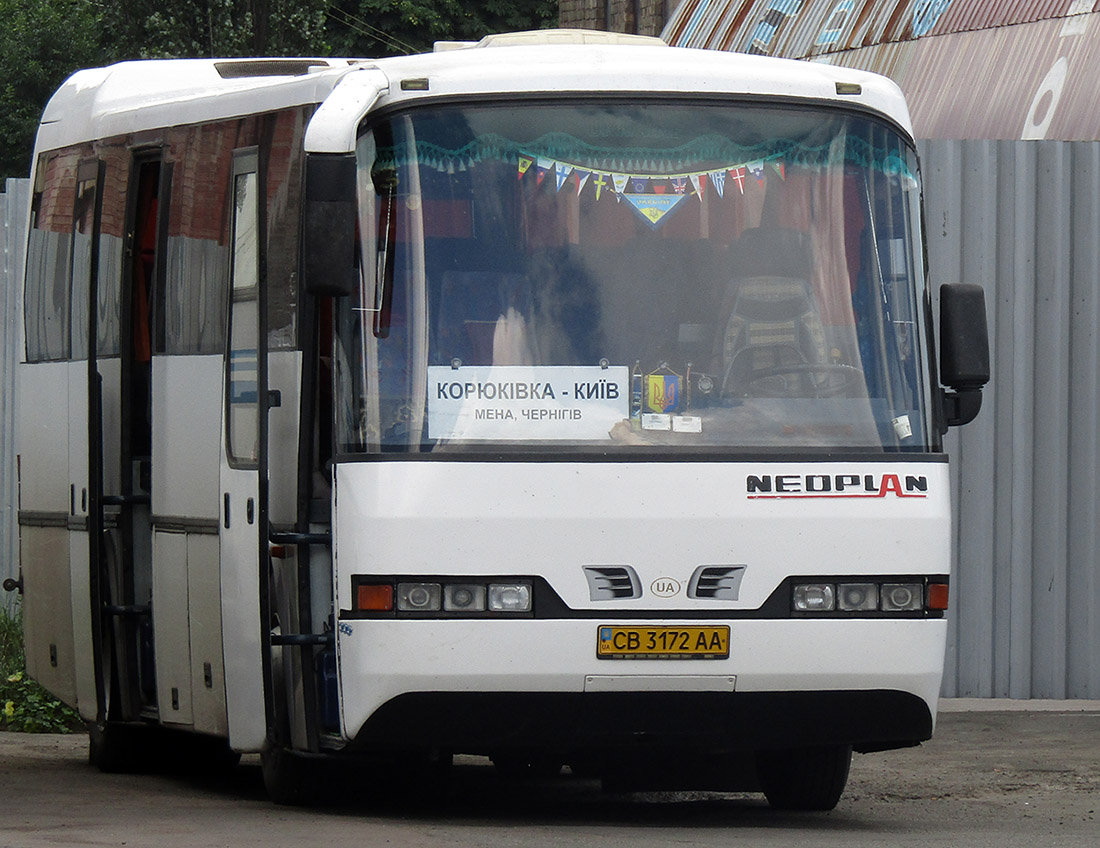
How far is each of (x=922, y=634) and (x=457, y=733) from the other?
5.25 ft

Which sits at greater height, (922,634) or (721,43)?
(721,43)

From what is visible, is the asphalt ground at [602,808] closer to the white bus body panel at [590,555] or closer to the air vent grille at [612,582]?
the white bus body panel at [590,555]

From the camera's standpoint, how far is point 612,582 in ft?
24.9

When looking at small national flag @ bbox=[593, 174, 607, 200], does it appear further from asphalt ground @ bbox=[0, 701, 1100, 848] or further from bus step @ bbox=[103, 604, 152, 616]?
bus step @ bbox=[103, 604, 152, 616]

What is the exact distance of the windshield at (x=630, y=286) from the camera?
7.65 meters

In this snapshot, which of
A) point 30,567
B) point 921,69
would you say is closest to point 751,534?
point 30,567

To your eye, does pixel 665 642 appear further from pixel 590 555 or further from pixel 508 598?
pixel 508 598

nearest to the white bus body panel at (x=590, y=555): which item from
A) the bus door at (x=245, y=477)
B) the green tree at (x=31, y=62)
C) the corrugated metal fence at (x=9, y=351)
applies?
the bus door at (x=245, y=477)

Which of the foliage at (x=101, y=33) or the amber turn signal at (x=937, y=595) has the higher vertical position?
the foliage at (x=101, y=33)

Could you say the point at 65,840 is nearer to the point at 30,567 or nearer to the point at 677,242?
the point at 677,242

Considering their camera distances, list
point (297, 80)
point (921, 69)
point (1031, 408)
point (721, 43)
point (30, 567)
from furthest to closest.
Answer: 1. point (721, 43)
2. point (921, 69)
3. point (1031, 408)
4. point (30, 567)
5. point (297, 80)

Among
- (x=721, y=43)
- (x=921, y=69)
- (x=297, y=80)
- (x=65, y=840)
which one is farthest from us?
(x=721, y=43)

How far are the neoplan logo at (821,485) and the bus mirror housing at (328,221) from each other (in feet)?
5.00

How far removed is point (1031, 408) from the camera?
41.7 ft
